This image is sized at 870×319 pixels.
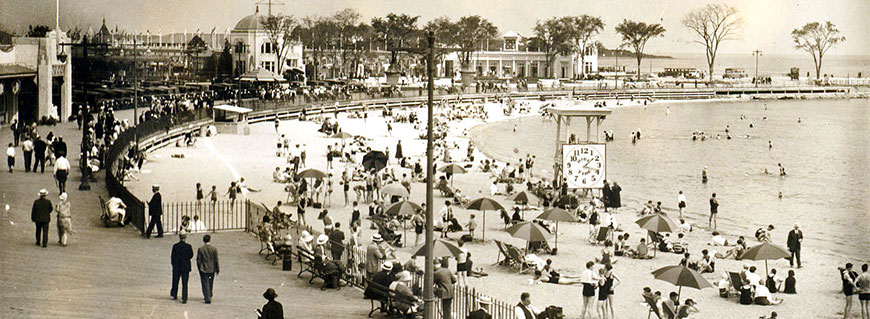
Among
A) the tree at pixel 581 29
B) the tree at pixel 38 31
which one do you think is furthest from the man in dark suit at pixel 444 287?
the tree at pixel 581 29

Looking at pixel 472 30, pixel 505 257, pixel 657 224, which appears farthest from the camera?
pixel 472 30

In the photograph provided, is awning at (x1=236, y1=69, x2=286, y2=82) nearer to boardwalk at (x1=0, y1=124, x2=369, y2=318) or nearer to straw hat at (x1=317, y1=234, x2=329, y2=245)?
boardwalk at (x1=0, y1=124, x2=369, y2=318)

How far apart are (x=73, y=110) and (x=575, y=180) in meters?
25.3

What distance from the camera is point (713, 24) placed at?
130500 millimetres

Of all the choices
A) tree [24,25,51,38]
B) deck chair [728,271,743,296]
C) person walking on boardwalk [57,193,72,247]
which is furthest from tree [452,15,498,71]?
person walking on boardwalk [57,193,72,247]

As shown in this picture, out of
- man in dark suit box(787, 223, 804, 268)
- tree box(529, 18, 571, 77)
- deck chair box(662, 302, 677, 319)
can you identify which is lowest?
deck chair box(662, 302, 677, 319)

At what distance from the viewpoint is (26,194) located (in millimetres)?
21625

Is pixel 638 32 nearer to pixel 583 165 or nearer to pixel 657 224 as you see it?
pixel 583 165

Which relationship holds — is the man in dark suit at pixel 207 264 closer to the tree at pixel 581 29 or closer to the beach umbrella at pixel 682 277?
the beach umbrella at pixel 682 277

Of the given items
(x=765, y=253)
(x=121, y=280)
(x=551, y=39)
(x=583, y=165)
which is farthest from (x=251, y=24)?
(x=121, y=280)

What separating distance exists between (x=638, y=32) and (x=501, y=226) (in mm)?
108338

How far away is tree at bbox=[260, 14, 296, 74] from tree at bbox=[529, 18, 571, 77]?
40.1 m

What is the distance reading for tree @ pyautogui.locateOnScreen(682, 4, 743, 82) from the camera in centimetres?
12838

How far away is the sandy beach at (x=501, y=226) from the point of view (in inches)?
768
